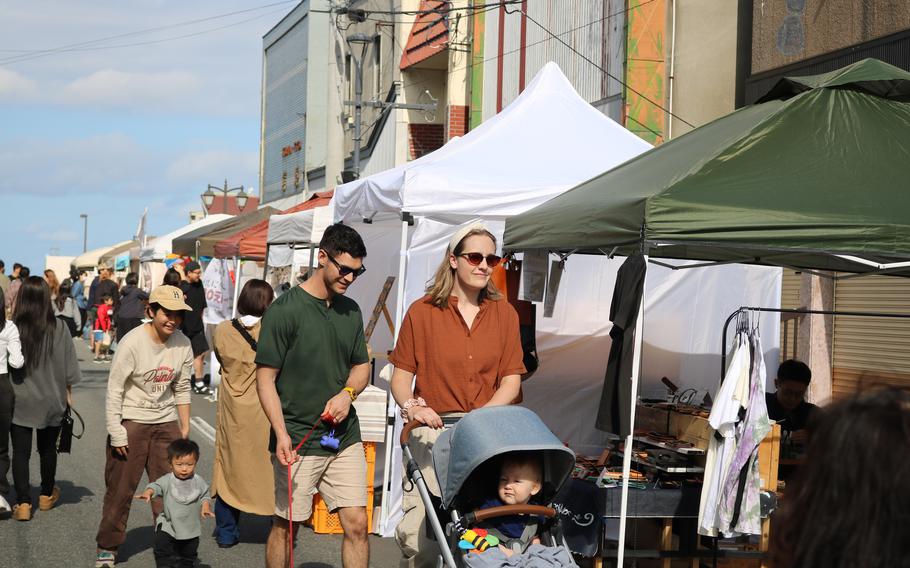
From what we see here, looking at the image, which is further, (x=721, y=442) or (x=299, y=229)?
(x=299, y=229)

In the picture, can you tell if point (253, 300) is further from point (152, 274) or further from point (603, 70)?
point (152, 274)

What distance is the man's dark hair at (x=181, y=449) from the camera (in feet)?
22.7

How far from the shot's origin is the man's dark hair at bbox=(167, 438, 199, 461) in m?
6.92

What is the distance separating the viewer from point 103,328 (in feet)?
84.1

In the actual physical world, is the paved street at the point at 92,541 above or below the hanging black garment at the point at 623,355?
below

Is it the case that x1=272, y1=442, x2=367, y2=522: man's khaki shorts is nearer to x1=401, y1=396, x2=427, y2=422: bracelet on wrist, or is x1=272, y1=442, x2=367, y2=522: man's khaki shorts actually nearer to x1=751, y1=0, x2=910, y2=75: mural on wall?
x1=401, y1=396, x2=427, y2=422: bracelet on wrist

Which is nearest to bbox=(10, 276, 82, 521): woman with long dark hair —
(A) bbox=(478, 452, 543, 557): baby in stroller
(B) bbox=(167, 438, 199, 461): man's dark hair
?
(B) bbox=(167, 438, 199, 461): man's dark hair

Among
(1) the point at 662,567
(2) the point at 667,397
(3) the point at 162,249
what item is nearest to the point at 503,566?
(1) the point at 662,567

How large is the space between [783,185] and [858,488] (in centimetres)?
401

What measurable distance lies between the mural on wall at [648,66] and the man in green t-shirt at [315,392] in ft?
39.0

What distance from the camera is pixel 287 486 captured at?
19.5 feet

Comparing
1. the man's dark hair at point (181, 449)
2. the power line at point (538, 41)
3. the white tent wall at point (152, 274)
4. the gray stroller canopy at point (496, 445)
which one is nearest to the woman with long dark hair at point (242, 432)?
the man's dark hair at point (181, 449)

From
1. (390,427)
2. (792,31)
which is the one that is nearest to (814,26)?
(792,31)

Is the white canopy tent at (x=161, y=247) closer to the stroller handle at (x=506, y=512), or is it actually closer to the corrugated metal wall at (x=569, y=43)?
the corrugated metal wall at (x=569, y=43)
